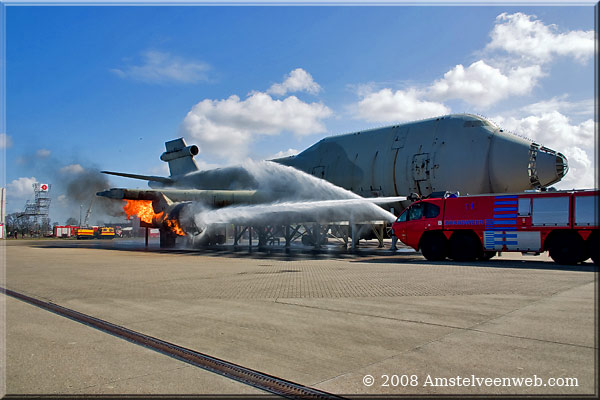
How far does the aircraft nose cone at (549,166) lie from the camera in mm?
19375

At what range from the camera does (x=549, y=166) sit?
763 inches

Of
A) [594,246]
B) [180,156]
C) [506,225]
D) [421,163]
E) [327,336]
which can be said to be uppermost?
[180,156]

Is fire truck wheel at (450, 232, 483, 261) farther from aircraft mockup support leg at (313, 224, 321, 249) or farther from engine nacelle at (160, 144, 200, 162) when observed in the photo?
engine nacelle at (160, 144, 200, 162)

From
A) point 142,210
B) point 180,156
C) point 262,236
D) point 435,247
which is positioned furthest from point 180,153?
point 435,247

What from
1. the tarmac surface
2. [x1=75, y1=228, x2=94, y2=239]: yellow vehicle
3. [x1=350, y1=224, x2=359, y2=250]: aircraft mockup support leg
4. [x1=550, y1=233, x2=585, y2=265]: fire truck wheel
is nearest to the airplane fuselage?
[x1=350, y1=224, x2=359, y2=250]: aircraft mockup support leg

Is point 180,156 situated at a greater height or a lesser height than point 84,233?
greater

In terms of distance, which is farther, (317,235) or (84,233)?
(84,233)

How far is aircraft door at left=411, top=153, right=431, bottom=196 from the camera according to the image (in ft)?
72.8

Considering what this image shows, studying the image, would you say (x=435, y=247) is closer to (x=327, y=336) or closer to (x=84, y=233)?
(x=327, y=336)

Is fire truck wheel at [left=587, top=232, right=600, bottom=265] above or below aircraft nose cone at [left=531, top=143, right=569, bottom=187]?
below

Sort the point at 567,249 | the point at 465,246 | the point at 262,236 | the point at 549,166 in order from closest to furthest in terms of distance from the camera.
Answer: the point at 567,249
the point at 465,246
the point at 549,166
the point at 262,236

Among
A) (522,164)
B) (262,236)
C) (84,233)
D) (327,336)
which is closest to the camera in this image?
(327,336)

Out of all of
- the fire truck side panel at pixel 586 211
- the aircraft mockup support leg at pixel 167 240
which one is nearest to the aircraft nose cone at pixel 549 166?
the fire truck side panel at pixel 586 211

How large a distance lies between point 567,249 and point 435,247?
15.8 ft
